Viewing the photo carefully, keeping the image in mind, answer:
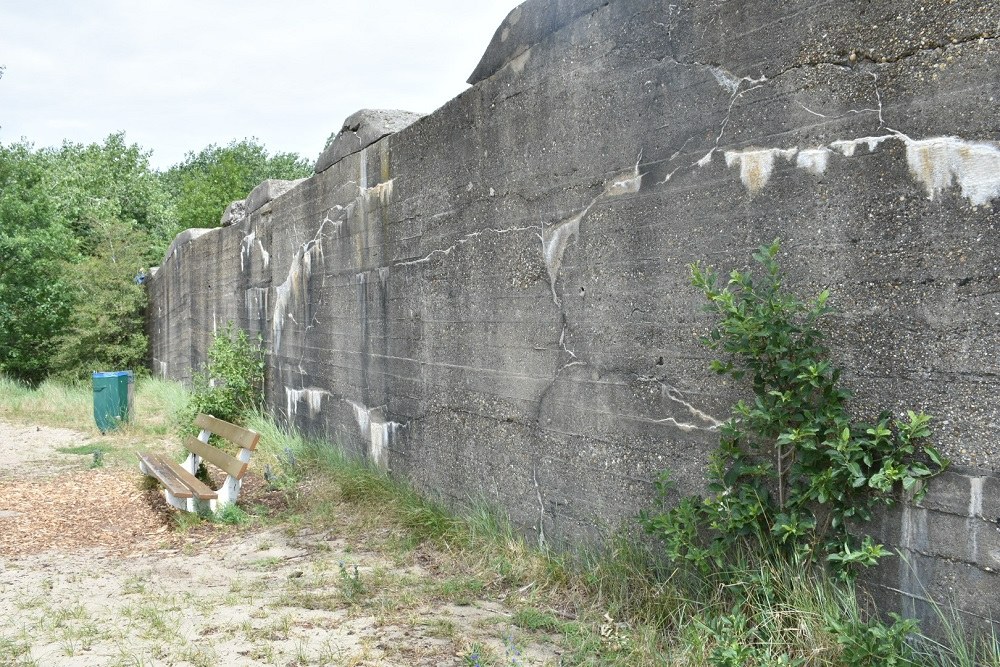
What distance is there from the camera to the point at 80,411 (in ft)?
41.7

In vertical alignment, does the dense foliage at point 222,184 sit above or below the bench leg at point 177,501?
above

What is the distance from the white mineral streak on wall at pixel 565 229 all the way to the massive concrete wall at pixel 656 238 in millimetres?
17

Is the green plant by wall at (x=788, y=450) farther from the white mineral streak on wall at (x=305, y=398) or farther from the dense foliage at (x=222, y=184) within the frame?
the dense foliage at (x=222, y=184)

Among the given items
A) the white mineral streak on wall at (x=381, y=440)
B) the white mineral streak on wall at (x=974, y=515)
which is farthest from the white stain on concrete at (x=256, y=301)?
the white mineral streak on wall at (x=974, y=515)

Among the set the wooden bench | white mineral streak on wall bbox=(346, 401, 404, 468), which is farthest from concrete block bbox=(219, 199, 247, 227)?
white mineral streak on wall bbox=(346, 401, 404, 468)

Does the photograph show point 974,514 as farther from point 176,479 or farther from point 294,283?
point 294,283

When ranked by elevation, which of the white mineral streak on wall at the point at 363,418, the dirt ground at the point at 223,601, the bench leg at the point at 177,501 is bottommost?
the dirt ground at the point at 223,601

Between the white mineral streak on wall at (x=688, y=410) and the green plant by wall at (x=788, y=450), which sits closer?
the green plant by wall at (x=788, y=450)

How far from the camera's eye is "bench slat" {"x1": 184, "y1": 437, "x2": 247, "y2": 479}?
614 cm

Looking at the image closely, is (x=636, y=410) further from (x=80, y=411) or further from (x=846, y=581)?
(x=80, y=411)

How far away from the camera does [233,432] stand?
6840mm

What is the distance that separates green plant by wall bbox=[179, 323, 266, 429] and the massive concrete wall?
2.85 metres

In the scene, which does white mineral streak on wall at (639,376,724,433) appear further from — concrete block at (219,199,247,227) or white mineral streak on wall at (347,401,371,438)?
concrete block at (219,199,247,227)

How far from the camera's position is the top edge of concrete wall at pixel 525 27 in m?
4.32
